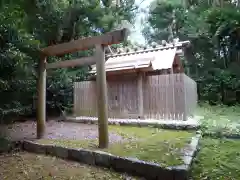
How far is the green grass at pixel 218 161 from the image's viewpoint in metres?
3.57

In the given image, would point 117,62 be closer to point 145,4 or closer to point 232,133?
point 232,133

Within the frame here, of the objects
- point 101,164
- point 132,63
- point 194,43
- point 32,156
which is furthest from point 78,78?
point 194,43

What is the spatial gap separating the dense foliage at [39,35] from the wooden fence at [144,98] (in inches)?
47.3

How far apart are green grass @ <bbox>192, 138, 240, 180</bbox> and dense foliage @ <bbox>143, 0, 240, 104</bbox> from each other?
989 cm

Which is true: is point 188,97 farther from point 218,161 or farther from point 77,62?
point 77,62

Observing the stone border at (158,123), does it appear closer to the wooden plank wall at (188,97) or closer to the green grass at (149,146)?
the green grass at (149,146)

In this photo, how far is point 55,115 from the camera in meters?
10.8

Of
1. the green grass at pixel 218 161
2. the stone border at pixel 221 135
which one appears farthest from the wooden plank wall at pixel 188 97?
the green grass at pixel 218 161

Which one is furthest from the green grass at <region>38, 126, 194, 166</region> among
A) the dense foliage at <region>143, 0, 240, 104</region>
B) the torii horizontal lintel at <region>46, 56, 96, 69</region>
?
the dense foliage at <region>143, 0, 240, 104</region>

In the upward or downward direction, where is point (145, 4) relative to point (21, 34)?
upward

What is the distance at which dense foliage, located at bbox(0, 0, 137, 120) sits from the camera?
201 inches

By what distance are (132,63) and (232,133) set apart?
173 inches

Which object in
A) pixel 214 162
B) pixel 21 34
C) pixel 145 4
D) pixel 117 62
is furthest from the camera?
pixel 145 4

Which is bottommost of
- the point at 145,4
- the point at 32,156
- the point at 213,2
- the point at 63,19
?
the point at 32,156
